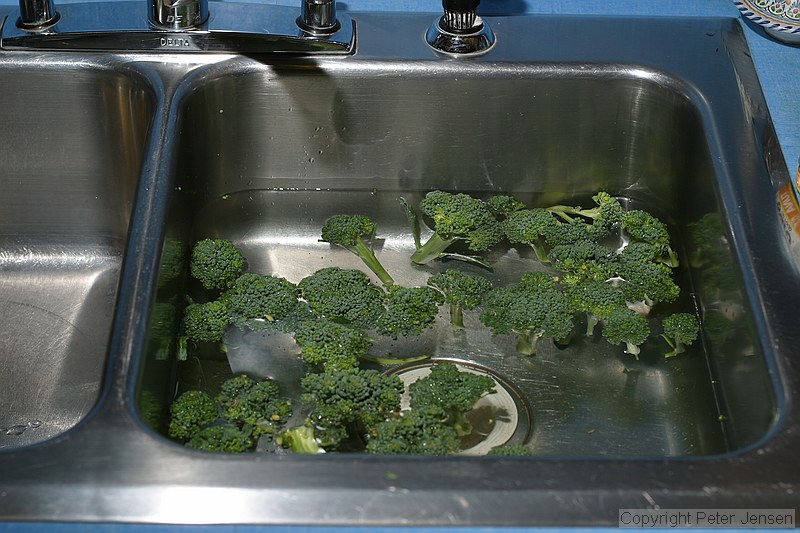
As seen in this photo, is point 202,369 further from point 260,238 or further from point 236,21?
point 236,21

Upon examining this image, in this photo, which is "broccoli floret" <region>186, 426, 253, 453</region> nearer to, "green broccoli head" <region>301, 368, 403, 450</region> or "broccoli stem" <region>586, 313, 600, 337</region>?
"green broccoli head" <region>301, 368, 403, 450</region>

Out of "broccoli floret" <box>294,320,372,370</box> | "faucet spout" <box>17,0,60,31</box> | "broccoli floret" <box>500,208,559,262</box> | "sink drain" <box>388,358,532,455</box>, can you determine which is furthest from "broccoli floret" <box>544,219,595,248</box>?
"faucet spout" <box>17,0,60,31</box>

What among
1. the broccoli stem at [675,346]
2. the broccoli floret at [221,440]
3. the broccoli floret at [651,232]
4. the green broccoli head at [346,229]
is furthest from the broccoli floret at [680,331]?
the broccoli floret at [221,440]

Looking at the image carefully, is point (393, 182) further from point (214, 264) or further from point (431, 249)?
point (214, 264)

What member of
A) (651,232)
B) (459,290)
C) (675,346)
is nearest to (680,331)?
(675,346)

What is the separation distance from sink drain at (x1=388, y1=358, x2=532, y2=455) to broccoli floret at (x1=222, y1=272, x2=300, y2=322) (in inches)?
6.5

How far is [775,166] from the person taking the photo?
3.88 feet

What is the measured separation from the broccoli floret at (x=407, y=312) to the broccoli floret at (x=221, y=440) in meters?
0.29

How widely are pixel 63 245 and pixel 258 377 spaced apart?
46 cm

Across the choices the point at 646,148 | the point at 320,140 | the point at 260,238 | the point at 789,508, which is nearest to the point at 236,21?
the point at 320,140

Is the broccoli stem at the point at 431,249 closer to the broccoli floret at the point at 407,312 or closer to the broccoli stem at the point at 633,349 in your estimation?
the broccoli floret at the point at 407,312

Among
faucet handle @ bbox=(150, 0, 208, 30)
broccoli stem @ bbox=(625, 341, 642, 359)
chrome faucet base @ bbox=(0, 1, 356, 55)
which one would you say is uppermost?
faucet handle @ bbox=(150, 0, 208, 30)

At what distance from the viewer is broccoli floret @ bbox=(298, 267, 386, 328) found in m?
1.24

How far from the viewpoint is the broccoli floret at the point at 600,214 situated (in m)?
1.36
